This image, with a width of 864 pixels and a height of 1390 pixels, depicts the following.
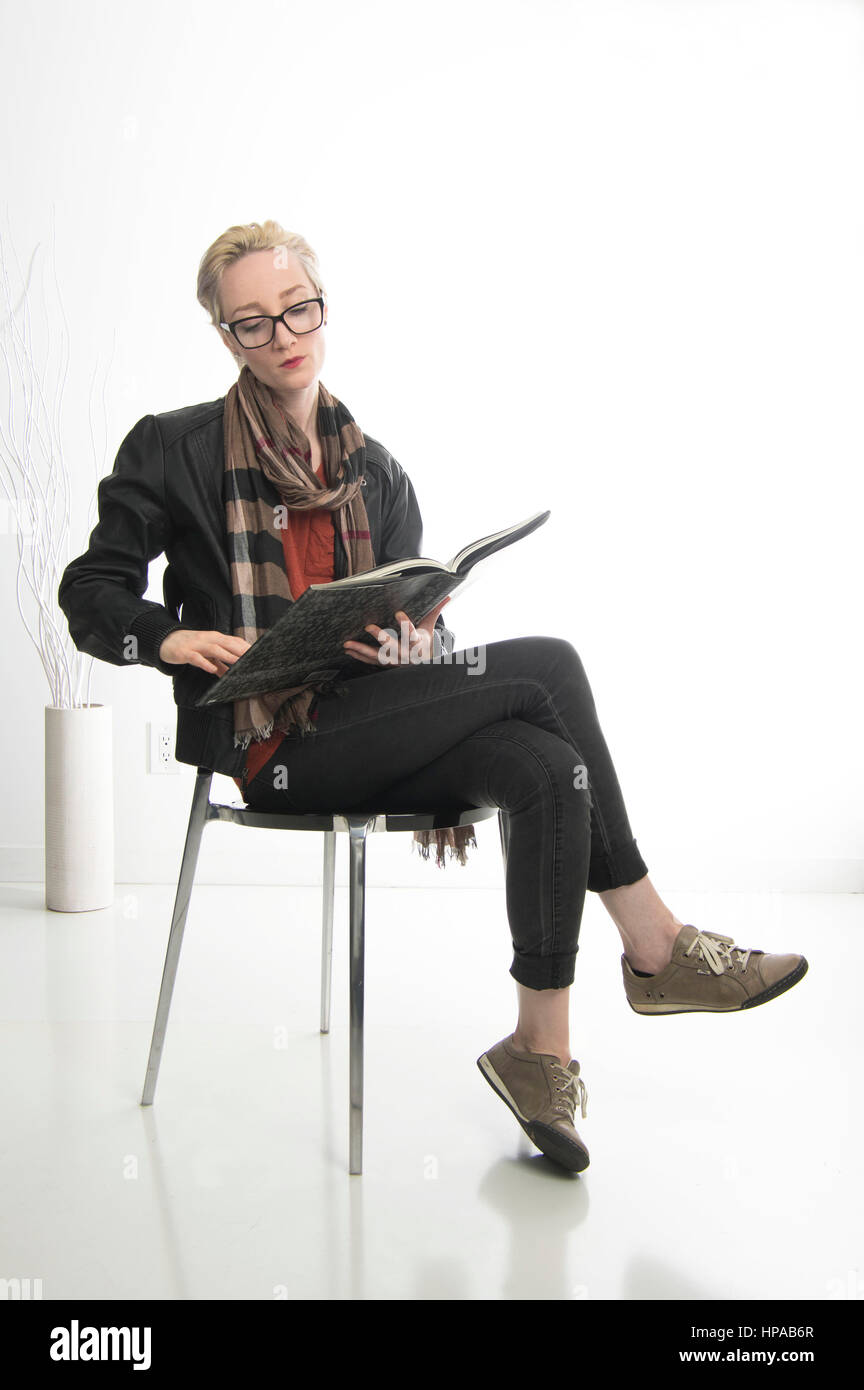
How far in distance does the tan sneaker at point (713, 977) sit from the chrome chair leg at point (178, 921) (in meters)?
0.58

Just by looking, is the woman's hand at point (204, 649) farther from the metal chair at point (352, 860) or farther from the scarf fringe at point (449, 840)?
the scarf fringe at point (449, 840)

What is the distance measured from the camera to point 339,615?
118cm

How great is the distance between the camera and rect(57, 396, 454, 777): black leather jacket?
134cm

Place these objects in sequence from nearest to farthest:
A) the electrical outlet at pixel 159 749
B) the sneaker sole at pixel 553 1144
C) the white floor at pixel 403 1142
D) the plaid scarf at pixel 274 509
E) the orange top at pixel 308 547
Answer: the white floor at pixel 403 1142 < the sneaker sole at pixel 553 1144 < the plaid scarf at pixel 274 509 < the orange top at pixel 308 547 < the electrical outlet at pixel 159 749

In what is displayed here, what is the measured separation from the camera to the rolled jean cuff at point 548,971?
1232mm

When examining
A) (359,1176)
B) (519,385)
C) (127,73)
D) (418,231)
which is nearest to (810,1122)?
(359,1176)

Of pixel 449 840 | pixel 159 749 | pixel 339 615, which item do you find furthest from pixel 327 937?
pixel 159 749

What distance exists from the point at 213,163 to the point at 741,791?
6.66 feet

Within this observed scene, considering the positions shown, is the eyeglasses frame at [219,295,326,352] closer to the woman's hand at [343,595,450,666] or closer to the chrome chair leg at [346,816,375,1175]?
the woman's hand at [343,595,450,666]

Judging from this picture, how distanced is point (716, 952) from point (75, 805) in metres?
1.68

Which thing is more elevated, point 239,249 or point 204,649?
point 239,249

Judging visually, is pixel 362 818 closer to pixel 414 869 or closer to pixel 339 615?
pixel 339 615

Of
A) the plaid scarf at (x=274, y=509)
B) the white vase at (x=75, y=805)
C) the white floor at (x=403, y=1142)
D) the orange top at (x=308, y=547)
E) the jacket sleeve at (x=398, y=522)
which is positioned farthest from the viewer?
the white vase at (x=75, y=805)

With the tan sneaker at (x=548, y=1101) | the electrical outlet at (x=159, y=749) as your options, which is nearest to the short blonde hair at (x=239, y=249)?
the tan sneaker at (x=548, y=1101)
